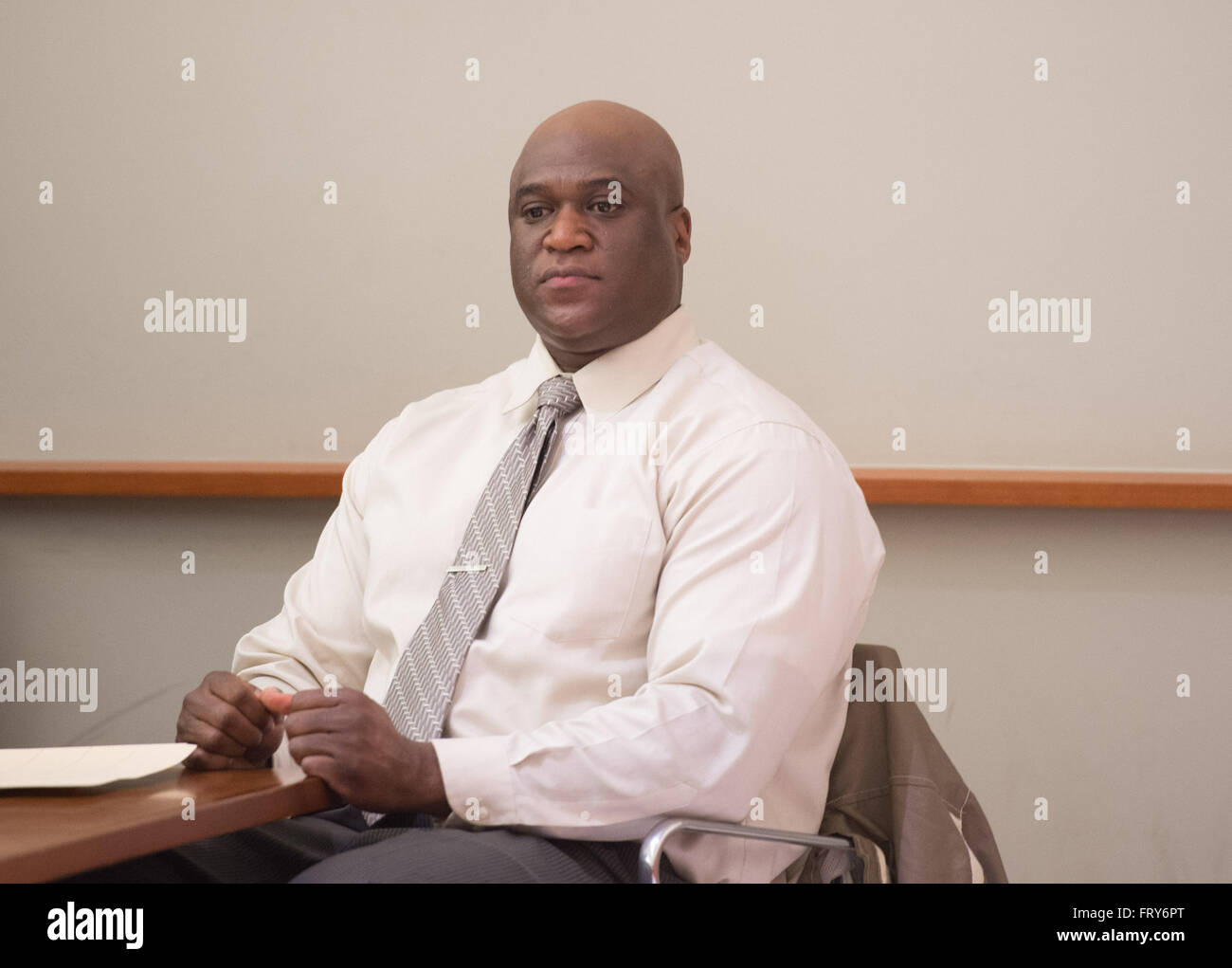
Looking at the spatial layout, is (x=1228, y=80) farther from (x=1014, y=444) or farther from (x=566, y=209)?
(x=566, y=209)

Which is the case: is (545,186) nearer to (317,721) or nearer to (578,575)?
(578,575)

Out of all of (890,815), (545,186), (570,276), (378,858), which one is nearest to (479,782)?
(378,858)

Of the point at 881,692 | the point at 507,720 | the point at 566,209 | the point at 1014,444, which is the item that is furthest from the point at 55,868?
the point at 1014,444

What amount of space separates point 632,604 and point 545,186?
Answer: 2.19 feet

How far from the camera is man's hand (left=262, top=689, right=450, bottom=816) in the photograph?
136cm

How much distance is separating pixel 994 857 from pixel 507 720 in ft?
2.15

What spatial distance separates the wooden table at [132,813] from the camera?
3.26 feet

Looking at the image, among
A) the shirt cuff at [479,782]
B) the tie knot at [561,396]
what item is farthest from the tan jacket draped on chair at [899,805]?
the tie knot at [561,396]

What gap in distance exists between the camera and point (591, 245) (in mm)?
1857

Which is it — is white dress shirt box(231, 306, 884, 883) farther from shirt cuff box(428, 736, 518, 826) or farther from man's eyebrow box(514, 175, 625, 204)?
man's eyebrow box(514, 175, 625, 204)

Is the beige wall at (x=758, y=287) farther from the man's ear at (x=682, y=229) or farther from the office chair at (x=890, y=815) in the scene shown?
the office chair at (x=890, y=815)

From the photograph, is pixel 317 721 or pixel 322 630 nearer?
pixel 317 721

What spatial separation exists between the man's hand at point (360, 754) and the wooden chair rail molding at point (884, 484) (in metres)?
1.43

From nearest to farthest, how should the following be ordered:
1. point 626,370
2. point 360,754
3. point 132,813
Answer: point 132,813 → point 360,754 → point 626,370
